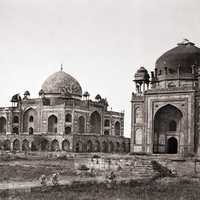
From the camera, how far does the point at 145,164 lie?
926 inches

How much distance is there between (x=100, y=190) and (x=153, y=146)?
2296 centimetres

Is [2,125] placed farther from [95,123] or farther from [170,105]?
[170,105]

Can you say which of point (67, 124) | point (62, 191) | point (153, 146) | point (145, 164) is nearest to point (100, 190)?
point (62, 191)

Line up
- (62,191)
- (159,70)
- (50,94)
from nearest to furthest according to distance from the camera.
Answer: (62,191)
(159,70)
(50,94)

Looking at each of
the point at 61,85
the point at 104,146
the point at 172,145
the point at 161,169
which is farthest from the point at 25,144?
the point at 161,169

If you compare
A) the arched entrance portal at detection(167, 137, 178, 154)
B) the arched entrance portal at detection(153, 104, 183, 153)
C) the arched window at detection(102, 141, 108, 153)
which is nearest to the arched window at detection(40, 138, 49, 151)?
the arched window at detection(102, 141, 108, 153)

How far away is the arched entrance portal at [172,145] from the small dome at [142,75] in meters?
6.21

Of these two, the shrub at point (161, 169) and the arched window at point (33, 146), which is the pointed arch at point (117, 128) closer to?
the arched window at point (33, 146)

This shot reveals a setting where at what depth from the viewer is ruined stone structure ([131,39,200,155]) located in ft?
123

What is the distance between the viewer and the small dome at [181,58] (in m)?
40.7

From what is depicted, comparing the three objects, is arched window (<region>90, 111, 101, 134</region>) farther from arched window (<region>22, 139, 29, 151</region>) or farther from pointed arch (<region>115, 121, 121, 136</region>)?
arched window (<region>22, 139, 29, 151</region>)

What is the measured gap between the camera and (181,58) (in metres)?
40.8

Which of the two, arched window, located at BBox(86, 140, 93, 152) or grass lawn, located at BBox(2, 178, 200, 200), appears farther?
arched window, located at BBox(86, 140, 93, 152)

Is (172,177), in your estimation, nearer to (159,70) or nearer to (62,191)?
(62,191)
